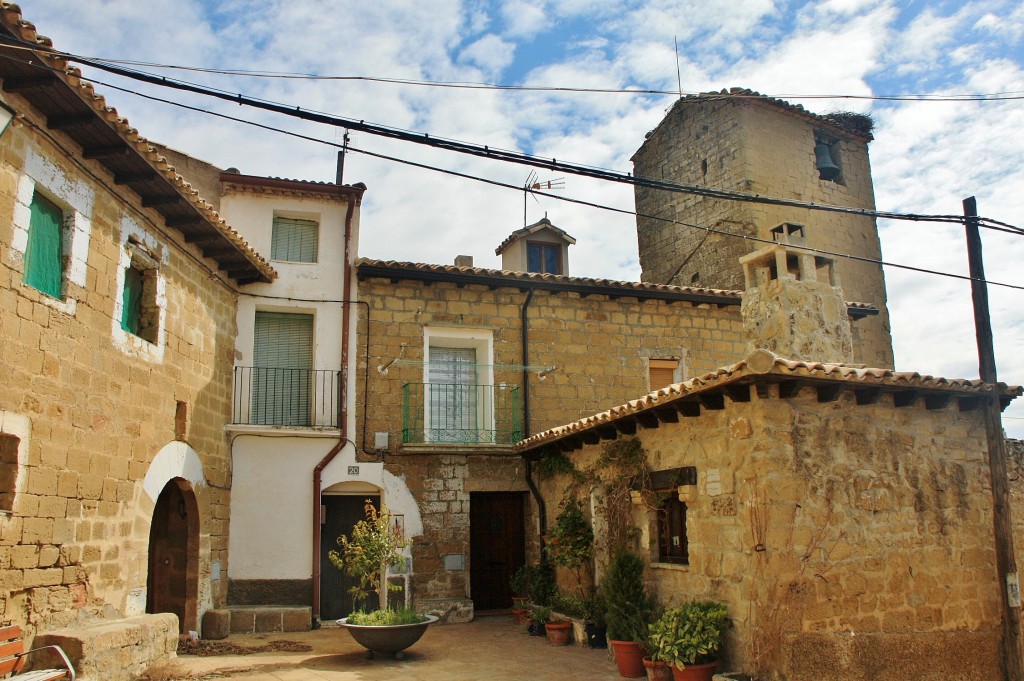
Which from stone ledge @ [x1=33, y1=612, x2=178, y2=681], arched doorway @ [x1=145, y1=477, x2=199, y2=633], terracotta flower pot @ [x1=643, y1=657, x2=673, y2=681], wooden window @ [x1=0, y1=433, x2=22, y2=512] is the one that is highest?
wooden window @ [x1=0, y1=433, x2=22, y2=512]

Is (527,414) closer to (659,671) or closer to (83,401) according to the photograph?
(659,671)

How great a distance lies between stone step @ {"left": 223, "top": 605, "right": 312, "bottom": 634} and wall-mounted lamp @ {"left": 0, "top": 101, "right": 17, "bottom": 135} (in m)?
7.05

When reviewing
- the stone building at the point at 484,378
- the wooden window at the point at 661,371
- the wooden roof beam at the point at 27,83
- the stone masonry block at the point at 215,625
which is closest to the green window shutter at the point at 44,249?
the wooden roof beam at the point at 27,83

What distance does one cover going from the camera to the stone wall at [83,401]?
7.08 m

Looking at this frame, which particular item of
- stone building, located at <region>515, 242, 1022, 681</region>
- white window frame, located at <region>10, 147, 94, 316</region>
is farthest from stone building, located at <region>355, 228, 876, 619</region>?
white window frame, located at <region>10, 147, 94, 316</region>

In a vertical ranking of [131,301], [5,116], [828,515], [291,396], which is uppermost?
[5,116]

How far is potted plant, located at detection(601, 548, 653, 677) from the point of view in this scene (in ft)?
28.5

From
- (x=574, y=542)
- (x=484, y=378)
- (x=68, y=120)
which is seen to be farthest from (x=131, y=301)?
(x=574, y=542)

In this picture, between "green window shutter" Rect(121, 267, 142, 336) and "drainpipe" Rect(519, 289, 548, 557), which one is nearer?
"green window shutter" Rect(121, 267, 142, 336)

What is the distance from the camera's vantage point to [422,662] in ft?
31.2

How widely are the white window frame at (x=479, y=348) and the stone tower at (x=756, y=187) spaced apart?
20.6ft

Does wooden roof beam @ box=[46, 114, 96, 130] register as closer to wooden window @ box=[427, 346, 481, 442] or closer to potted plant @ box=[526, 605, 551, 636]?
wooden window @ box=[427, 346, 481, 442]

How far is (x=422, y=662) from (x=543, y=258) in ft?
28.5

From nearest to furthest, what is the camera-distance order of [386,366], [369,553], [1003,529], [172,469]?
[1003,529], [172,469], [369,553], [386,366]
